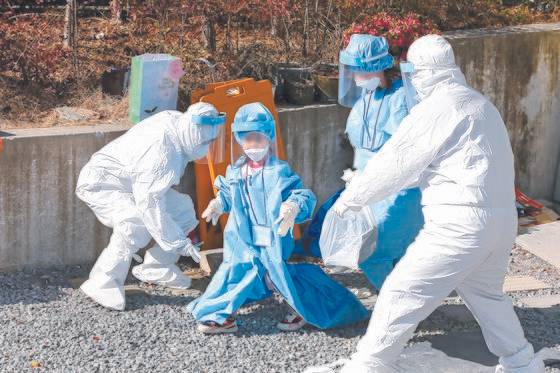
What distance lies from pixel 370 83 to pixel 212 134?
1.04 meters

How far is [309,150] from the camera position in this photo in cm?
838

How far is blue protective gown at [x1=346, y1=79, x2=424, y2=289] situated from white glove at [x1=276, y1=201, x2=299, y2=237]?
65 cm

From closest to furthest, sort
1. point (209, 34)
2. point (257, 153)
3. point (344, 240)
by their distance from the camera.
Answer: point (257, 153) → point (344, 240) → point (209, 34)

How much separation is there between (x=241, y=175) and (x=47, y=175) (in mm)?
1595

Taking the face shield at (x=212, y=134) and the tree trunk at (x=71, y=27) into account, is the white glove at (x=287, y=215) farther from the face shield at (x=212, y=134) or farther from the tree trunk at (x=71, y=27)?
the tree trunk at (x=71, y=27)

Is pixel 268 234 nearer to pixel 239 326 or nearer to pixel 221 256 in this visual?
pixel 239 326

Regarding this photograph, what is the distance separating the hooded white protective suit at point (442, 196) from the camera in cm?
550

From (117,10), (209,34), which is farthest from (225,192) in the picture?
(117,10)

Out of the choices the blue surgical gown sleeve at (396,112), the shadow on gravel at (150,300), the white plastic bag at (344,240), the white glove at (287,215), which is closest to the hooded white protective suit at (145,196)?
the shadow on gravel at (150,300)

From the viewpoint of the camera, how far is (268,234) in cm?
656

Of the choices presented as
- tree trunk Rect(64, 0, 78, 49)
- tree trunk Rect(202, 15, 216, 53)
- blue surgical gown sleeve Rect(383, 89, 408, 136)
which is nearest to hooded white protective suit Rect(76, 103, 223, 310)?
blue surgical gown sleeve Rect(383, 89, 408, 136)

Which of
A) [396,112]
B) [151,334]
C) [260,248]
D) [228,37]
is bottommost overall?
[151,334]

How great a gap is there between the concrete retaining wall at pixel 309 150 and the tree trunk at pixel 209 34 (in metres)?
1.09

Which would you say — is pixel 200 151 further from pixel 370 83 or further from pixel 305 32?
pixel 305 32
